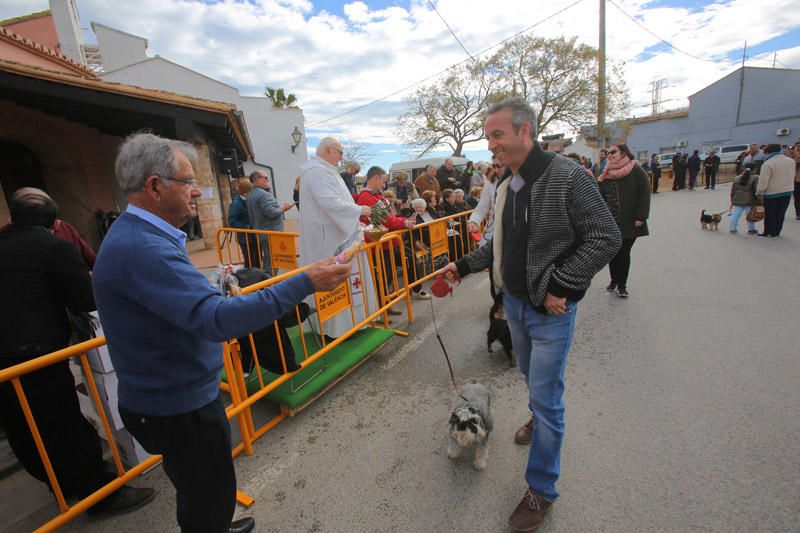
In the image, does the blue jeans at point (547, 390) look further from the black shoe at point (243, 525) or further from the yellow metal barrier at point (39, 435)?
the yellow metal barrier at point (39, 435)

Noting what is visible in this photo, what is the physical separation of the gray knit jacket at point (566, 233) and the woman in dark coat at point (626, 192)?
3.80m

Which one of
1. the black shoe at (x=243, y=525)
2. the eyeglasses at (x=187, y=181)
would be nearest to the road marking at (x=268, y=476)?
the black shoe at (x=243, y=525)

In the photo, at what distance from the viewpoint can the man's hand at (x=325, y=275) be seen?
1.45 m

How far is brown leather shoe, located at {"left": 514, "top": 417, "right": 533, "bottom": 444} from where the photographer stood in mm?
2672

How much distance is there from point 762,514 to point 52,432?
4.01 meters

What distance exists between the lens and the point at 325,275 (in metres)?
1.46

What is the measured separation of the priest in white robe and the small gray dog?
6.00 feet

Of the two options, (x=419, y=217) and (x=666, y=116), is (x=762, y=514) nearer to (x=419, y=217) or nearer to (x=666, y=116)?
(x=419, y=217)

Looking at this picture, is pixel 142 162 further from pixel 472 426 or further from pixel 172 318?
pixel 472 426

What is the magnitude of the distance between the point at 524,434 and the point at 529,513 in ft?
2.29

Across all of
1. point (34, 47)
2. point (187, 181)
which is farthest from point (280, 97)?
point (187, 181)

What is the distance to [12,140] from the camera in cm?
866

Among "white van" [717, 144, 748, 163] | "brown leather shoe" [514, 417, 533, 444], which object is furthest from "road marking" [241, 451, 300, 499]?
"white van" [717, 144, 748, 163]

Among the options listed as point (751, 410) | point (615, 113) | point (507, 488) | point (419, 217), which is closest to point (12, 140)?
point (419, 217)
